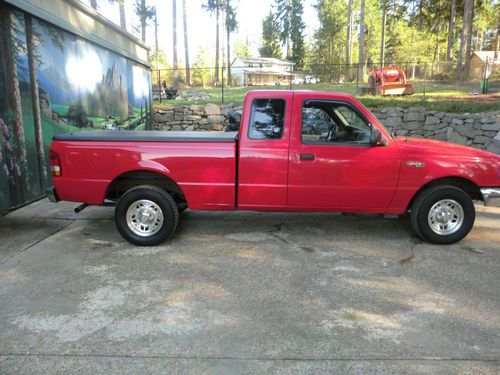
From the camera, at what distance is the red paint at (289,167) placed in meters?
5.06

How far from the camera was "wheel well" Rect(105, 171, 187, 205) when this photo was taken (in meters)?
5.30

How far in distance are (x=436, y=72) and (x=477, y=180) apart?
25.6m

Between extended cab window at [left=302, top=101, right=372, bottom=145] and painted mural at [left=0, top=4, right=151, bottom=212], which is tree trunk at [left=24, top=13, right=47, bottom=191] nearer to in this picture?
painted mural at [left=0, top=4, right=151, bottom=212]

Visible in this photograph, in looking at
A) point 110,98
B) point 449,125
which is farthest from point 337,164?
point 449,125

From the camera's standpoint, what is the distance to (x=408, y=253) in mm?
5035

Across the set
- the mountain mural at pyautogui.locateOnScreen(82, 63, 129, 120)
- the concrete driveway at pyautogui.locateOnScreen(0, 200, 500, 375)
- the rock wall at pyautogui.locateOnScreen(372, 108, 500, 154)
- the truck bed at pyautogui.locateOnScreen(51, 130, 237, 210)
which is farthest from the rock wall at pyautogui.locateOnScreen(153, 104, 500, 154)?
the truck bed at pyautogui.locateOnScreen(51, 130, 237, 210)

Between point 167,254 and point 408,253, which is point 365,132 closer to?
point 408,253

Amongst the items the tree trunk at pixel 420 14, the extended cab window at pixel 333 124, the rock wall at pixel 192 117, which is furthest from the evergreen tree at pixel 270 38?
the extended cab window at pixel 333 124

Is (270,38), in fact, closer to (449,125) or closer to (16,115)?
(449,125)

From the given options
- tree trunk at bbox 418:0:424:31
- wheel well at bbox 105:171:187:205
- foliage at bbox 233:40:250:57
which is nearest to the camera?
wheel well at bbox 105:171:187:205

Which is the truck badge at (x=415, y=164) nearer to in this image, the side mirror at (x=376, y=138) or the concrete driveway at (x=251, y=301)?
the side mirror at (x=376, y=138)

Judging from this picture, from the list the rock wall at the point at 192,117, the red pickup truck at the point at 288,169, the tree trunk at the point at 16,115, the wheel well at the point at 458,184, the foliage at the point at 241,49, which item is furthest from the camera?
the foliage at the point at 241,49

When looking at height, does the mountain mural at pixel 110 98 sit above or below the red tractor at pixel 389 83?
below

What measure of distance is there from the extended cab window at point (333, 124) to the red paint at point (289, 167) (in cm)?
8
